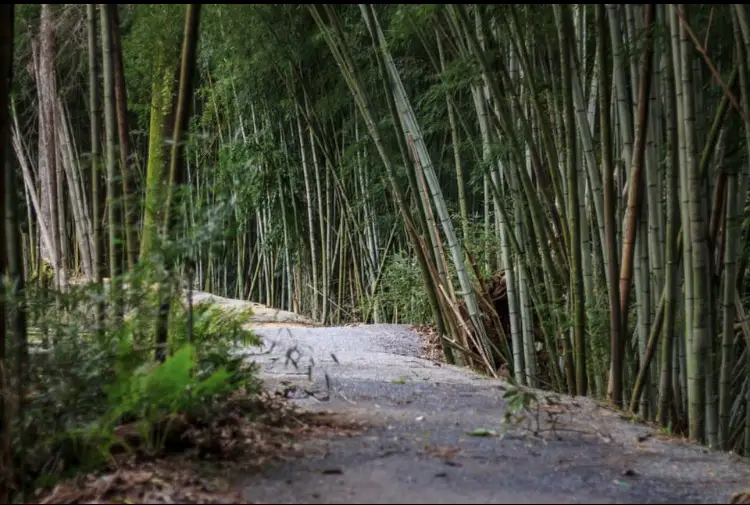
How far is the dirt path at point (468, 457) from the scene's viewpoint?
2.33 meters

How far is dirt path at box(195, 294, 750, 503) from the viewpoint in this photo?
91.7 inches

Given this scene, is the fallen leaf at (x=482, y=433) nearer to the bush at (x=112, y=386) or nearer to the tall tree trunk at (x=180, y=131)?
the bush at (x=112, y=386)

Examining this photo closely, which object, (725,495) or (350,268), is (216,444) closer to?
(725,495)

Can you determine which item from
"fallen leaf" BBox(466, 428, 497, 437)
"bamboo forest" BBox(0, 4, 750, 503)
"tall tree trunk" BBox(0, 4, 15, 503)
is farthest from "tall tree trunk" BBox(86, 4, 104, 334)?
"fallen leaf" BBox(466, 428, 497, 437)

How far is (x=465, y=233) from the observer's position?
690 centimetres

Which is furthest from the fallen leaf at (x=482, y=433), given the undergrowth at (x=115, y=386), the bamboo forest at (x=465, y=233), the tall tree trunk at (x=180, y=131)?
the tall tree trunk at (x=180, y=131)

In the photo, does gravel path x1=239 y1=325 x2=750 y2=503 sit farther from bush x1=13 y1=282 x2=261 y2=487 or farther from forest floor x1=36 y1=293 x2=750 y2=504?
bush x1=13 y1=282 x2=261 y2=487

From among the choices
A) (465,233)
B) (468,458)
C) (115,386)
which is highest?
(465,233)

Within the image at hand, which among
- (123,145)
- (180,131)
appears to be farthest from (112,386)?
(123,145)

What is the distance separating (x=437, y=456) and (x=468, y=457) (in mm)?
96

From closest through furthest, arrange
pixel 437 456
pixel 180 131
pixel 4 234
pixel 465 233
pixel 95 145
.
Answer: pixel 4 234 → pixel 437 456 → pixel 180 131 → pixel 95 145 → pixel 465 233

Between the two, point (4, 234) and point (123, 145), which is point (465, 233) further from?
point (4, 234)

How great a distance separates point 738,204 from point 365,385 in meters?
2.06

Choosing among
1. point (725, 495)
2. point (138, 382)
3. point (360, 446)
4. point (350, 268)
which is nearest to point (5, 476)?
point (138, 382)
